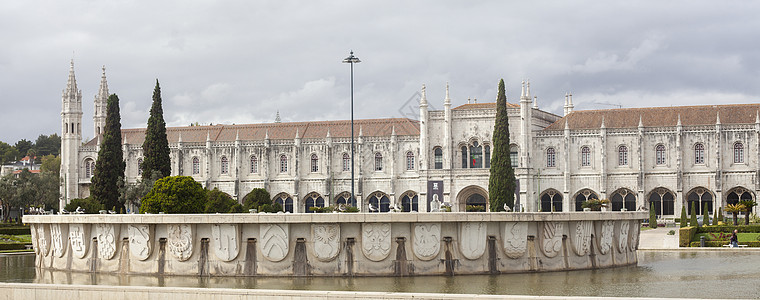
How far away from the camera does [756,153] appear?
71.4m

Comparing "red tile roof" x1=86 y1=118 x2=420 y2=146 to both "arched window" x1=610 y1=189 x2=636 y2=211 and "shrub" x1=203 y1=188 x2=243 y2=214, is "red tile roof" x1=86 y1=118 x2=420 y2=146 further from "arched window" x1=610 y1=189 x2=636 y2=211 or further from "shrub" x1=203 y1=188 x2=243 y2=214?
"shrub" x1=203 y1=188 x2=243 y2=214

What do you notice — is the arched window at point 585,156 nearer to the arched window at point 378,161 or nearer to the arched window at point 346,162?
the arched window at point 378,161

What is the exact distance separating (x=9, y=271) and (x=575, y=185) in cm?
4955

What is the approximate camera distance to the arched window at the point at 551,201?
76.6 m

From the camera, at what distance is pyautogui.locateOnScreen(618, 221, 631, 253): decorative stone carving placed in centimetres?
3381

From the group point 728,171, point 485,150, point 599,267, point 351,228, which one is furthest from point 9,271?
point 728,171

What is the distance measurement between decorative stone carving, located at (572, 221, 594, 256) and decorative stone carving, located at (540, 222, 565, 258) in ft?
2.07

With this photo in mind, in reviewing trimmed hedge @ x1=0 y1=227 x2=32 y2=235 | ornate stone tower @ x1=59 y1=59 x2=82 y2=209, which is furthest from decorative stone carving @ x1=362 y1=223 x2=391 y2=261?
ornate stone tower @ x1=59 y1=59 x2=82 y2=209

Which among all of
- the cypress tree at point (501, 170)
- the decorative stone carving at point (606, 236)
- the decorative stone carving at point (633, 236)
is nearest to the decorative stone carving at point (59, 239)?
the decorative stone carving at point (606, 236)

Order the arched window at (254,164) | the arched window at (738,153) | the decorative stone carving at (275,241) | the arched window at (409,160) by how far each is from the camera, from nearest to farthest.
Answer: the decorative stone carving at (275,241)
the arched window at (738,153)
the arched window at (409,160)
the arched window at (254,164)

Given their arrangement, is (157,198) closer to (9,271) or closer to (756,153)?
(9,271)

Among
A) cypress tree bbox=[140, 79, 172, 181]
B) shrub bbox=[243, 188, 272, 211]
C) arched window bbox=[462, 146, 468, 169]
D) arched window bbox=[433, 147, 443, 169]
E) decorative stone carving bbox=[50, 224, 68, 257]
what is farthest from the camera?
arched window bbox=[433, 147, 443, 169]

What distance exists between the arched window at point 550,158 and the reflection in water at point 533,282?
42.9m

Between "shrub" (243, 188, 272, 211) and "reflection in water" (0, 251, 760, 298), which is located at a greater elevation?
"shrub" (243, 188, 272, 211)
